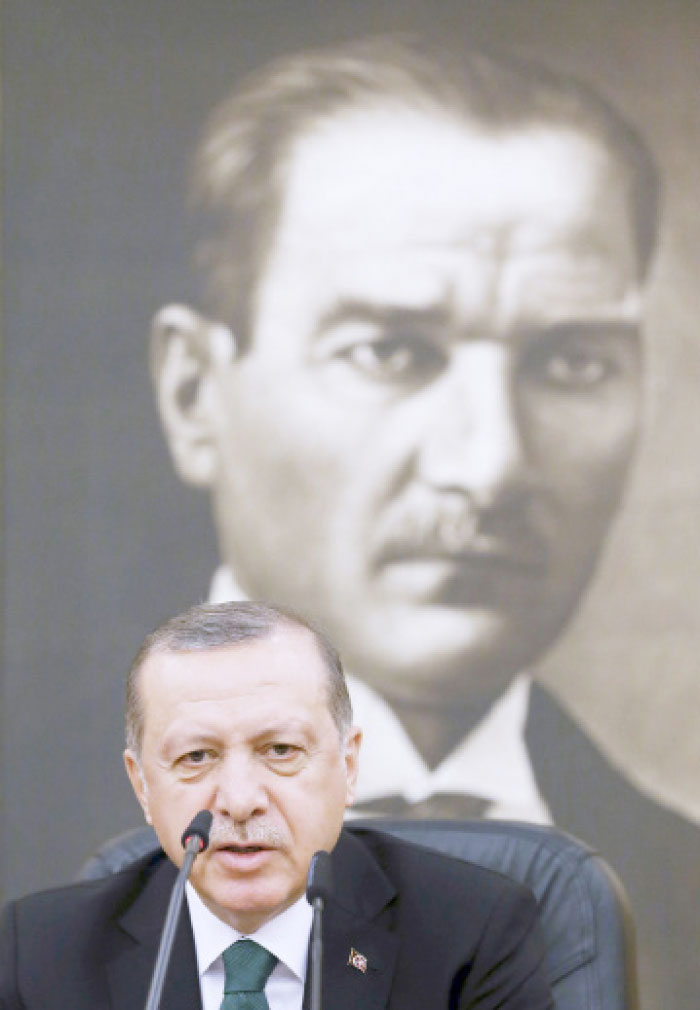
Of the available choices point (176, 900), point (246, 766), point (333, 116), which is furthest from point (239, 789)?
point (333, 116)

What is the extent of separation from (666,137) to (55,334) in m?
1.65

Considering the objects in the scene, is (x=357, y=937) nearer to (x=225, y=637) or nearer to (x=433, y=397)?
(x=225, y=637)

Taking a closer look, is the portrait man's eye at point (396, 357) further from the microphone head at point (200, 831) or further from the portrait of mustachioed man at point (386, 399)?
the microphone head at point (200, 831)

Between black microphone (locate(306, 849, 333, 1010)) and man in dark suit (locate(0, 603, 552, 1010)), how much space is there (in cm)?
23

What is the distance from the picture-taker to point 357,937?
5.82 ft

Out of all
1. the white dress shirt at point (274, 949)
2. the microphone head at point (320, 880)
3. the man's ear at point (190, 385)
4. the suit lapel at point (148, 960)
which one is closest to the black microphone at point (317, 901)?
the microphone head at point (320, 880)

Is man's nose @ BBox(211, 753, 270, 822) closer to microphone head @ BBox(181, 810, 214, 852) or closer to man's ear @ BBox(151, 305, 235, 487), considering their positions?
microphone head @ BBox(181, 810, 214, 852)

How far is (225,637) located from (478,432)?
1877 mm

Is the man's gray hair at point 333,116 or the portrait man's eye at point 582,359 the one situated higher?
the man's gray hair at point 333,116

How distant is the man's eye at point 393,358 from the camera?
3508mm

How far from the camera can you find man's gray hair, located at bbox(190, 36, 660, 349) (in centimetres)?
352

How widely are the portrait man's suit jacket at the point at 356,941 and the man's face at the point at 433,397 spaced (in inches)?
62.1

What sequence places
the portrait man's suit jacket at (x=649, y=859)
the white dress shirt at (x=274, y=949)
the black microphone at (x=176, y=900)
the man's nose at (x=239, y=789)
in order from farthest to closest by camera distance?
the portrait man's suit jacket at (x=649, y=859)
the white dress shirt at (x=274, y=949)
the man's nose at (x=239, y=789)
the black microphone at (x=176, y=900)

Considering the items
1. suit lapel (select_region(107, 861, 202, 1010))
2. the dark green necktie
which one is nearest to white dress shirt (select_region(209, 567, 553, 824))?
suit lapel (select_region(107, 861, 202, 1010))
